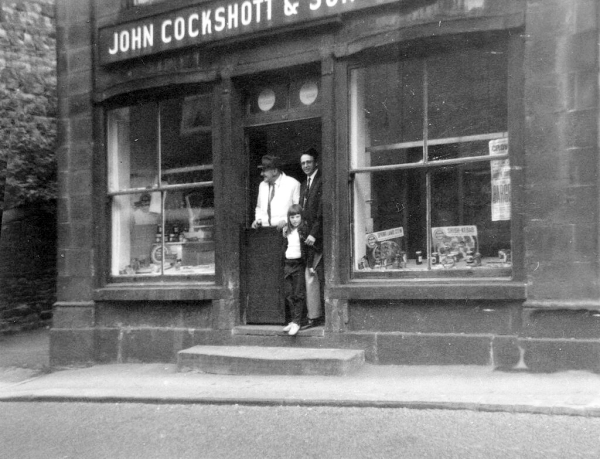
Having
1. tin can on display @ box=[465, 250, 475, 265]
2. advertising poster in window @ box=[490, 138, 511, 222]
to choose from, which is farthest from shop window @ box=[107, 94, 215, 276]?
advertising poster in window @ box=[490, 138, 511, 222]

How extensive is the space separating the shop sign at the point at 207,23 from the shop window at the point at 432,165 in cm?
82

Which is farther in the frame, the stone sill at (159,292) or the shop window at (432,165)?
the stone sill at (159,292)

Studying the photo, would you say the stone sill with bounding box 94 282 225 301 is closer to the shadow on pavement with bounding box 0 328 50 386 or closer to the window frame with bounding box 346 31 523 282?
the shadow on pavement with bounding box 0 328 50 386

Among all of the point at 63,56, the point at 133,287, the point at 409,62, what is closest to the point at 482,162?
the point at 409,62

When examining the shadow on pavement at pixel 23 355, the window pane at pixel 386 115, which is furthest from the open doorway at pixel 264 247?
the shadow on pavement at pixel 23 355

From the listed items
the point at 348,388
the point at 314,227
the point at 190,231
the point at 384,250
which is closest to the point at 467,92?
Answer: the point at 384,250

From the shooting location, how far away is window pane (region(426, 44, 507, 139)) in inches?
305

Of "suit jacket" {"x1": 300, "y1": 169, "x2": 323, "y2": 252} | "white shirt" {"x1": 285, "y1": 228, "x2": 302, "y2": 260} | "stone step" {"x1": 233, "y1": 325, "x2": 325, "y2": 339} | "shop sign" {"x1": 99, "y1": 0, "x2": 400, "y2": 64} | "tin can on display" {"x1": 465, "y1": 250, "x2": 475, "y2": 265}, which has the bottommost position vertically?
"stone step" {"x1": 233, "y1": 325, "x2": 325, "y2": 339}

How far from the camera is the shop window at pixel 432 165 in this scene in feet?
25.5

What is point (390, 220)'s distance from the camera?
8.41 meters

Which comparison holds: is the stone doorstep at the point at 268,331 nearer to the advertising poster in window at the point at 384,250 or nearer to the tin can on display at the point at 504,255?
the advertising poster in window at the point at 384,250

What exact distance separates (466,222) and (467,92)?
53.6 inches

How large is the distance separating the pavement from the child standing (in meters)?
1.00

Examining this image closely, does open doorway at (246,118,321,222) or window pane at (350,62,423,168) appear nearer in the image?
window pane at (350,62,423,168)
